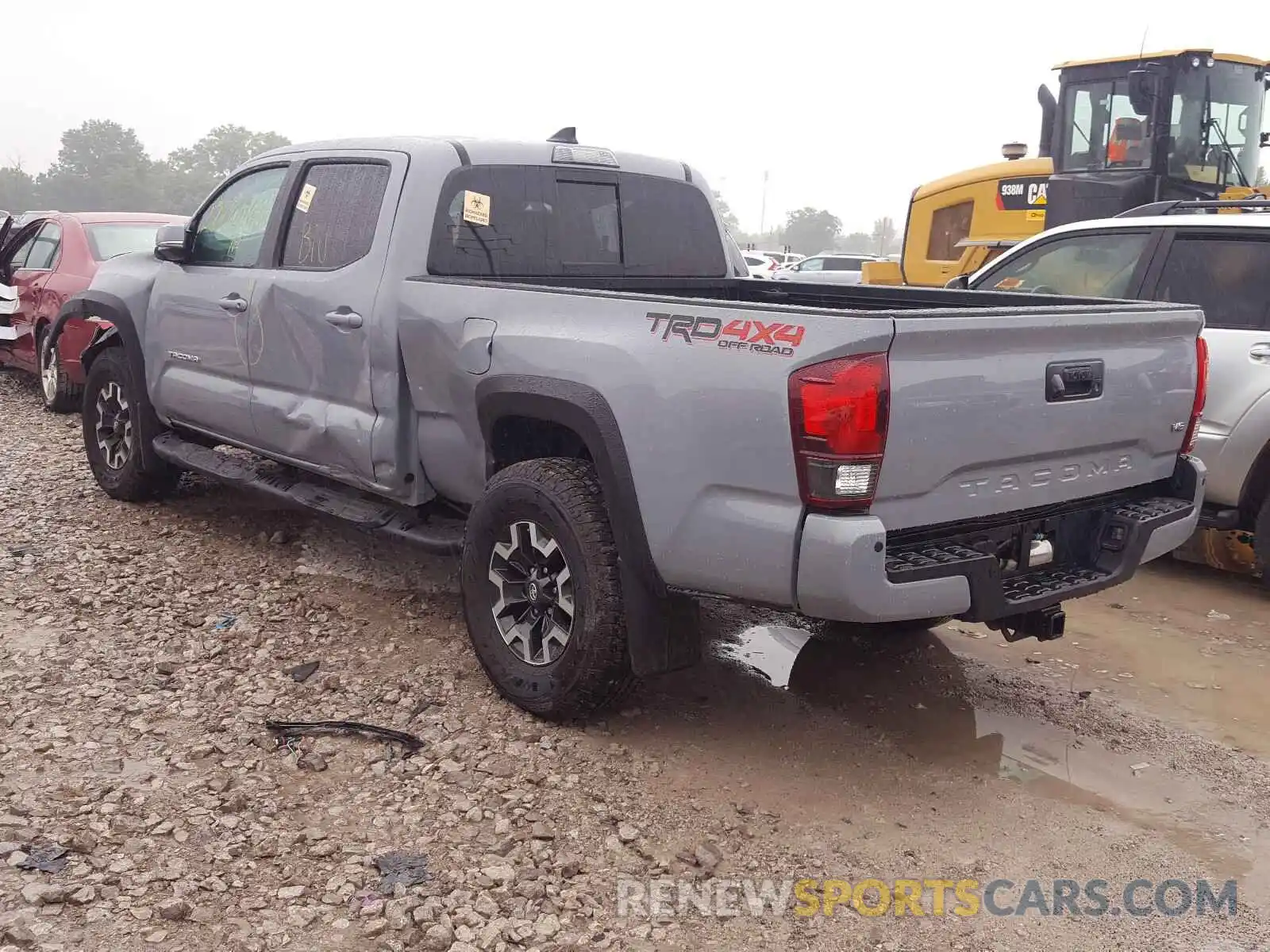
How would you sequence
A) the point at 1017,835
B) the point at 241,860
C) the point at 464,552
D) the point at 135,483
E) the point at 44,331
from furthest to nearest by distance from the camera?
the point at 44,331 → the point at 135,483 → the point at 464,552 → the point at 1017,835 → the point at 241,860

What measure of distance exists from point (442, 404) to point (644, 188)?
5.20 ft

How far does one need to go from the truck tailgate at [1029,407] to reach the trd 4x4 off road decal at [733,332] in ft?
0.94

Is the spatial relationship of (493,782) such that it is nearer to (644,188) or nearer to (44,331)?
(644,188)

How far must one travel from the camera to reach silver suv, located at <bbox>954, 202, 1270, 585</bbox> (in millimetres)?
5422

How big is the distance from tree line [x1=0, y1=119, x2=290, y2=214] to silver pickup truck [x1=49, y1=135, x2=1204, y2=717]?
75044 mm

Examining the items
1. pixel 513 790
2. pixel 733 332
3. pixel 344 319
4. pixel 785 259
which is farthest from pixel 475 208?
pixel 785 259

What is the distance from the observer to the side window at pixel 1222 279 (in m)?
5.51

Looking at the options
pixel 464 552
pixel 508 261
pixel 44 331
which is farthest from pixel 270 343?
pixel 44 331

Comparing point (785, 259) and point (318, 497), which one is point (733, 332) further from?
point (785, 259)

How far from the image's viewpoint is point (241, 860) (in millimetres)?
3109

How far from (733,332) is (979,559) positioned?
95 centimetres

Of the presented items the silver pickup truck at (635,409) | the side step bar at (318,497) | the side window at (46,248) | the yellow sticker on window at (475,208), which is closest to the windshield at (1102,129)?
the silver pickup truck at (635,409)

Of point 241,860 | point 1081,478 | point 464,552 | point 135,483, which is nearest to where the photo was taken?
point 241,860

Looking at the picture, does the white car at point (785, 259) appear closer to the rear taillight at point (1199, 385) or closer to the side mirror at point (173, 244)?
the side mirror at point (173, 244)
